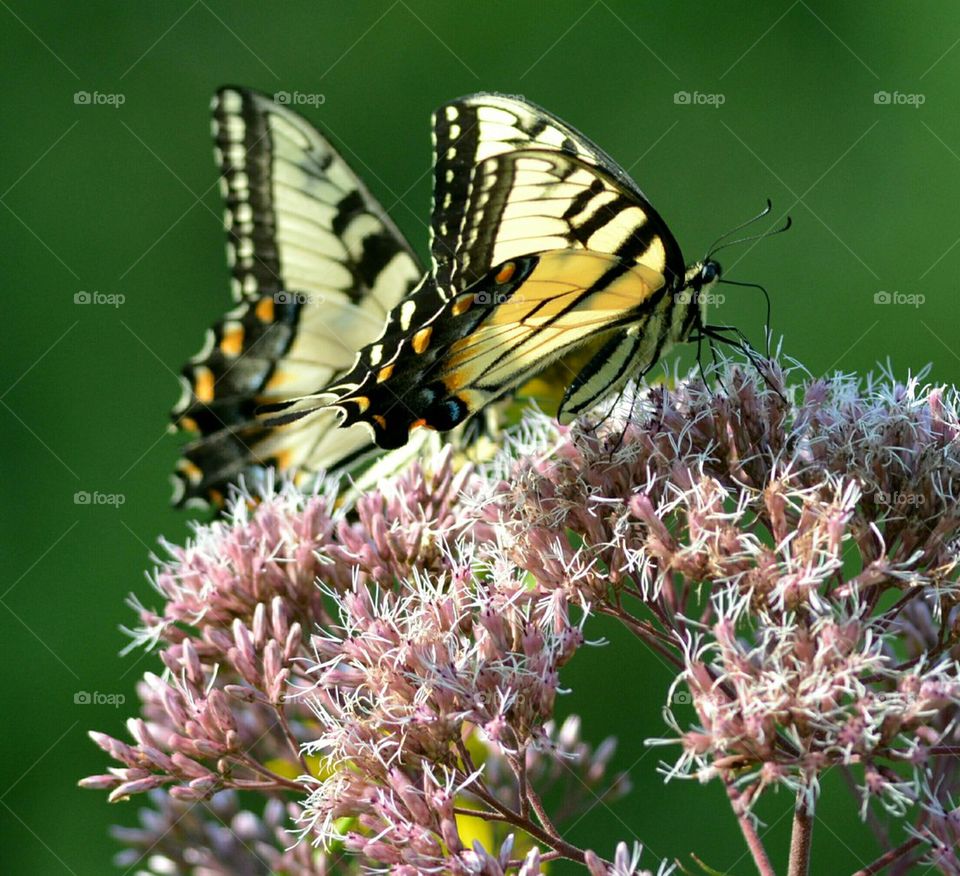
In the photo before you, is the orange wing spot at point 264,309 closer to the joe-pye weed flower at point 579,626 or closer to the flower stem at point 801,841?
the joe-pye weed flower at point 579,626

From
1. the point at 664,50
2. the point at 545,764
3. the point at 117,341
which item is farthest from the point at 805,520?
the point at 664,50

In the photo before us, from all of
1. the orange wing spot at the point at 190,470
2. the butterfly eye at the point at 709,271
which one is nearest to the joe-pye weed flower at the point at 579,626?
the butterfly eye at the point at 709,271

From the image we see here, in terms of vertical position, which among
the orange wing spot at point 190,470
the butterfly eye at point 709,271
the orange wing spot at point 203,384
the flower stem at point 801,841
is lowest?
the orange wing spot at point 190,470

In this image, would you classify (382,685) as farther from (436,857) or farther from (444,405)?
(444,405)

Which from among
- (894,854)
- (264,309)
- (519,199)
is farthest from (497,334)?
(264,309)

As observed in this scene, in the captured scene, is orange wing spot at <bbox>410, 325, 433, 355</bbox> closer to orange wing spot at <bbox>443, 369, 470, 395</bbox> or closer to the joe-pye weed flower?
orange wing spot at <bbox>443, 369, 470, 395</bbox>

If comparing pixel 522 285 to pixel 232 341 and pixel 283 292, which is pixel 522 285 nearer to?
pixel 283 292
